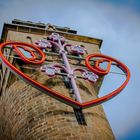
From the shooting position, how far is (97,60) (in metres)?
15.5

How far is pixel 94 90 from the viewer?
49.5 ft

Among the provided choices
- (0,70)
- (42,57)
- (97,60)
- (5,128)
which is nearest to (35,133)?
(5,128)

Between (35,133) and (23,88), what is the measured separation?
2.74 meters

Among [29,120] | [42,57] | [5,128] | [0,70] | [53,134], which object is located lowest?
[53,134]

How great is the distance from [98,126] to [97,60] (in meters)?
4.32

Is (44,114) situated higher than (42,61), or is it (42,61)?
(42,61)

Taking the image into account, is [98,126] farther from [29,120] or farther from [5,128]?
[5,128]

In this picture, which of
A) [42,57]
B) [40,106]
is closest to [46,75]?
[42,57]

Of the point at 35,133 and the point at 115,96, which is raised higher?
the point at 115,96

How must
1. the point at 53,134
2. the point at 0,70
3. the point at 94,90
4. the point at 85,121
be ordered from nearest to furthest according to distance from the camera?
1. the point at 53,134
2. the point at 85,121
3. the point at 94,90
4. the point at 0,70

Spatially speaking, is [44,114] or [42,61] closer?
[44,114]

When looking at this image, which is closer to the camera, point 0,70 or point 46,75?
point 46,75

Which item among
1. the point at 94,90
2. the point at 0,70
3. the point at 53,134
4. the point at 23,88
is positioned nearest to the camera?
the point at 53,134

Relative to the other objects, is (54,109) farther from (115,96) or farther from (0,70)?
(0,70)
